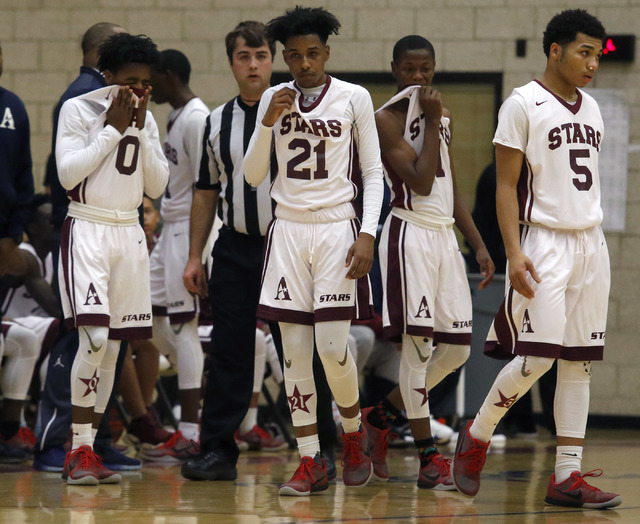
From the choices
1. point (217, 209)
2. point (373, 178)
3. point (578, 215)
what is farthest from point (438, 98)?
point (217, 209)

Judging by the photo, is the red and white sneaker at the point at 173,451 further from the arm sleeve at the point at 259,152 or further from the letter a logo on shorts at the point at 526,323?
the letter a logo on shorts at the point at 526,323

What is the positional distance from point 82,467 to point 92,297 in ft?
2.37

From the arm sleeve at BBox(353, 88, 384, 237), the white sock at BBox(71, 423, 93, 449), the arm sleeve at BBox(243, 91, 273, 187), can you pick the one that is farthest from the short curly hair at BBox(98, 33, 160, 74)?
the white sock at BBox(71, 423, 93, 449)

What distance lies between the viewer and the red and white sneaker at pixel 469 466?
468 centimetres

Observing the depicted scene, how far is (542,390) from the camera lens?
823cm

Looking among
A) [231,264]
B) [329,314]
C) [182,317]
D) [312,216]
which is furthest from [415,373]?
[182,317]

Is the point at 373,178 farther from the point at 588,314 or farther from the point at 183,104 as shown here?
the point at 183,104

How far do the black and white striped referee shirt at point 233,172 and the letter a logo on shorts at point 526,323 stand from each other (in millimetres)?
1279

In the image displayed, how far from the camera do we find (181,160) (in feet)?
21.2

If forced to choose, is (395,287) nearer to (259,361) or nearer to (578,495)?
(578,495)

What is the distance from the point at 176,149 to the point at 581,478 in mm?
3003

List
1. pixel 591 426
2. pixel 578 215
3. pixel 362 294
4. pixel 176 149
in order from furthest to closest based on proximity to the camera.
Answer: pixel 591 426 → pixel 176 149 → pixel 362 294 → pixel 578 215

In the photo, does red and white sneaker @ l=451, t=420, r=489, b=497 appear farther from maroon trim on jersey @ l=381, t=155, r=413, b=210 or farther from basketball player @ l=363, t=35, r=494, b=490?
maroon trim on jersey @ l=381, t=155, r=413, b=210

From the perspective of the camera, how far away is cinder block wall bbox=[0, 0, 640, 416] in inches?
344
